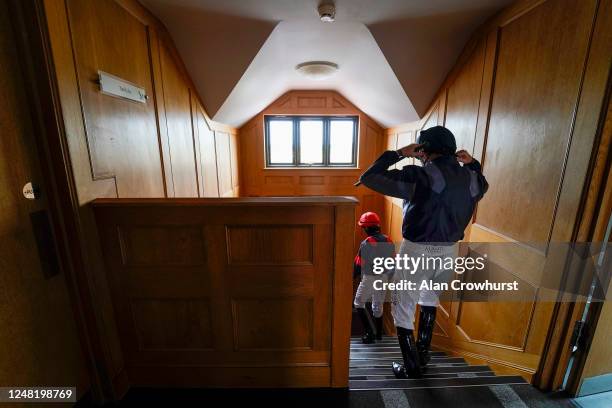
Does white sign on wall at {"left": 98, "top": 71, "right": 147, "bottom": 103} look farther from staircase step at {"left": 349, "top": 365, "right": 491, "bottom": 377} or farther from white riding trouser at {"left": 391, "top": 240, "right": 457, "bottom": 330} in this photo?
staircase step at {"left": 349, "top": 365, "right": 491, "bottom": 377}

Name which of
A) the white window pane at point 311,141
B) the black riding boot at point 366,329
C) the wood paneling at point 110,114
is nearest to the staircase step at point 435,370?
the black riding boot at point 366,329

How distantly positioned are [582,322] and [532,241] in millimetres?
448

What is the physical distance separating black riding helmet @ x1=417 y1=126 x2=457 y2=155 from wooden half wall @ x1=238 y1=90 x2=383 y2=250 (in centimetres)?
327

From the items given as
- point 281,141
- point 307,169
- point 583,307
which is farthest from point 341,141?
point 583,307

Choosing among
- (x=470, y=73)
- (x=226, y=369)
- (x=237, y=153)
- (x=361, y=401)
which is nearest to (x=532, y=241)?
(x=361, y=401)

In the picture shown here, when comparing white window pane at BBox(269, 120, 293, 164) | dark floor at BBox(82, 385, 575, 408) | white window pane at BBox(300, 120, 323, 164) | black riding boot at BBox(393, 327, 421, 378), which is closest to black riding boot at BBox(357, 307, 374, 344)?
black riding boot at BBox(393, 327, 421, 378)

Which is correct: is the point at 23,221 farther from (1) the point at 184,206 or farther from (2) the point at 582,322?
(2) the point at 582,322

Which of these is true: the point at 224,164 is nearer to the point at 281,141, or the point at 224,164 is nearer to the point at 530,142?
the point at 281,141

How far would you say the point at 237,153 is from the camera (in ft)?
15.3

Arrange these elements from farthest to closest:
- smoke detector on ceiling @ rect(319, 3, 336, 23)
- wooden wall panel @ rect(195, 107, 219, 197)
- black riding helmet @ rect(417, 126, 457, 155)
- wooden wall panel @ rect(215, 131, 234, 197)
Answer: wooden wall panel @ rect(215, 131, 234, 197)
wooden wall panel @ rect(195, 107, 219, 197)
smoke detector on ceiling @ rect(319, 3, 336, 23)
black riding helmet @ rect(417, 126, 457, 155)

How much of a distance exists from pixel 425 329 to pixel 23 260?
82.3 inches

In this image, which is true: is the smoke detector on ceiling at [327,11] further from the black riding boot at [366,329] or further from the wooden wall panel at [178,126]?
the black riding boot at [366,329]

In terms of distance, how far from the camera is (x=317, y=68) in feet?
9.79

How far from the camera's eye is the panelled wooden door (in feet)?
4.27
